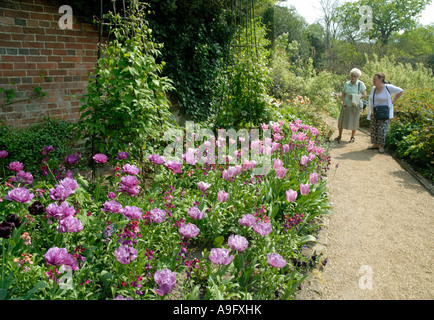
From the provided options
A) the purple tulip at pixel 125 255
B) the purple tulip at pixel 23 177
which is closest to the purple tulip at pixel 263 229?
the purple tulip at pixel 125 255

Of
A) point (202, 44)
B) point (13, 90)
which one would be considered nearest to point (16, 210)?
point (13, 90)

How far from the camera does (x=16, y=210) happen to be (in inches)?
87.0

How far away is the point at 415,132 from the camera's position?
5.77 m

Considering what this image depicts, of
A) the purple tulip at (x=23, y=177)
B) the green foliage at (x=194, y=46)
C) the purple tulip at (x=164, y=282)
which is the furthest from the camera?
the green foliage at (x=194, y=46)

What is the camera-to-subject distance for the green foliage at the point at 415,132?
5398 millimetres

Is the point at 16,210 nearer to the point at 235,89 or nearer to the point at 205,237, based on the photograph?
the point at 205,237

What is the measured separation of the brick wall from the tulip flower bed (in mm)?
1745

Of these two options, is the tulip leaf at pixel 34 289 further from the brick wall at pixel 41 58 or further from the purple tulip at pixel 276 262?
the brick wall at pixel 41 58

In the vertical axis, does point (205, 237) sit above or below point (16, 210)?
below

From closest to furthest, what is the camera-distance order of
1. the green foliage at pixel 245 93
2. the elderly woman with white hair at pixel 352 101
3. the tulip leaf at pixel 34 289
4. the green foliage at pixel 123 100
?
the tulip leaf at pixel 34 289 < the green foliage at pixel 123 100 < the green foliage at pixel 245 93 < the elderly woman with white hair at pixel 352 101

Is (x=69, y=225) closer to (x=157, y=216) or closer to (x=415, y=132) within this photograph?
(x=157, y=216)

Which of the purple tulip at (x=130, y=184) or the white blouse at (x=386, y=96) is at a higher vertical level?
the white blouse at (x=386, y=96)

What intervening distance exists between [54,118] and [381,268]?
14.4 feet

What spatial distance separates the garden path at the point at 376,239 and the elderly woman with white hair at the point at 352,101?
1840mm
